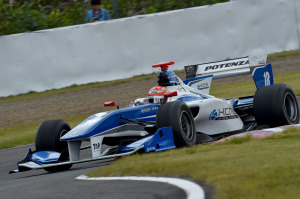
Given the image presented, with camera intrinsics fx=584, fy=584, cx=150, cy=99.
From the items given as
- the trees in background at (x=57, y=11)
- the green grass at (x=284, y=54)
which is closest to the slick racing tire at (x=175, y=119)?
the trees in background at (x=57, y=11)

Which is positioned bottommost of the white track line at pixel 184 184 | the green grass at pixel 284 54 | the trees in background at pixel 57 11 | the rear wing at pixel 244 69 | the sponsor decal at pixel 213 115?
the white track line at pixel 184 184

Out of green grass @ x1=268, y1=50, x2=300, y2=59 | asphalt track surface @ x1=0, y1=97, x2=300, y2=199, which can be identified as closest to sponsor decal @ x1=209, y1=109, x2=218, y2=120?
asphalt track surface @ x1=0, y1=97, x2=300, y2=199

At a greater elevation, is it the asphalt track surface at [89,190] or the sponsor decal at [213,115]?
the sponsor decal at [213,115]

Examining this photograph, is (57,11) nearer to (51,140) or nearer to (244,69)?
(244,69)

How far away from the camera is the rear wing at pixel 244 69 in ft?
33.3

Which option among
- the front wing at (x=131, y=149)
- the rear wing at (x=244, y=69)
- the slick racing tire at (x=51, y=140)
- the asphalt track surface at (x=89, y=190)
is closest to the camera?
the asphalt track surface at (x=89, y=190)

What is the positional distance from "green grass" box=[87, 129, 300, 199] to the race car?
0.59 metres

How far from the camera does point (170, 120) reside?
25.9 ft

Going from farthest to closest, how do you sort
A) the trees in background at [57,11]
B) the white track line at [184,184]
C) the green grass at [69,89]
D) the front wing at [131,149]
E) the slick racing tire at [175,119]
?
the trees in background at [57,11]
the green grass at [69,89]
the slick racing tire at [175,119]
the front wing at [131,149]
the white track line at [184,184]

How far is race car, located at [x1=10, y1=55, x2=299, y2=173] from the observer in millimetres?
7926

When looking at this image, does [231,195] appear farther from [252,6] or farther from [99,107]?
[252,6]

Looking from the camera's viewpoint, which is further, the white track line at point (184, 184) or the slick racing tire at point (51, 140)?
the slick racing tire at point (51, 140)

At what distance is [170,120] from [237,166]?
238cm

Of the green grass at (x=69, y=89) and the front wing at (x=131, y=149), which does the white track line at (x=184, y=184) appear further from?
the green grass at (x=69, y=89)
